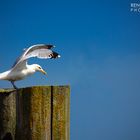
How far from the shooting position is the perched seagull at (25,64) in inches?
Result: 199

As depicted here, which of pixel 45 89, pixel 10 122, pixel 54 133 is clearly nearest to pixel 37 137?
pixel 54 133

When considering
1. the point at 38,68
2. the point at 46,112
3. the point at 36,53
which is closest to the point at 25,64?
the point at 36,53

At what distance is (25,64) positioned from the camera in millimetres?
5352

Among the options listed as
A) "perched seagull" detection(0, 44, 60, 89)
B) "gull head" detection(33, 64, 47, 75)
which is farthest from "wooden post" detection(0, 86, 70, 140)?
"gull head" detection(33, 64, 47, 75)

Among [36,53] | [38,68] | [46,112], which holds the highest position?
[36,53]

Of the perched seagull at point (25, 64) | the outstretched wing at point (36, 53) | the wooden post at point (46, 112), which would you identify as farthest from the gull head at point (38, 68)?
the wooden post at point (46, 112)

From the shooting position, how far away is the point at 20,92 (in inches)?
86.7

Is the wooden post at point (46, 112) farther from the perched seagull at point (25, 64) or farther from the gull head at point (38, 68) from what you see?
the gull head at point (38, 68)

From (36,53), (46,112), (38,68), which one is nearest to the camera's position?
(46,112)

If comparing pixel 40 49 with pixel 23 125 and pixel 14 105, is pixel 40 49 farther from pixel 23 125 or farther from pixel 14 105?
pixel 23 125

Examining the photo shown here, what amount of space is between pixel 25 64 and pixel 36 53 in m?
0.19

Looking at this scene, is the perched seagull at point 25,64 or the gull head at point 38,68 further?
the gull head at point 38,68

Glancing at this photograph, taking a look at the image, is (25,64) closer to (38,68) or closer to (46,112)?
(38,68)

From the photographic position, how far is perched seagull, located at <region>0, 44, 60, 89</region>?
5.06 m
